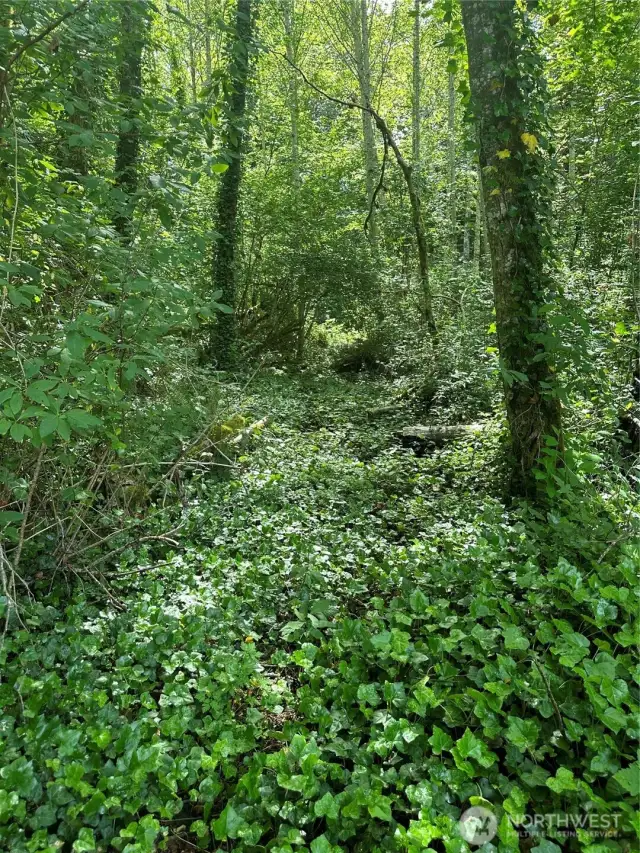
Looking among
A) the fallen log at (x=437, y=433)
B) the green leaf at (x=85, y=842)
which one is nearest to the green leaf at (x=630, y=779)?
the green leaf at (x=85, y=842)

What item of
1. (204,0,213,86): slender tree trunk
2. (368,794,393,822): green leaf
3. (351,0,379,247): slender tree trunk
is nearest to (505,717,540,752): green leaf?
(368,794,393,822): green leaf

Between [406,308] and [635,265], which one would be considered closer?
[635,265]

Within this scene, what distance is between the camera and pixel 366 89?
13.4 m

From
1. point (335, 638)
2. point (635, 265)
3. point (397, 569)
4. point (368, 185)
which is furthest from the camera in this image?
point (368, 185)

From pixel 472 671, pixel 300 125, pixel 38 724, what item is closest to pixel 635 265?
pixel 472 671

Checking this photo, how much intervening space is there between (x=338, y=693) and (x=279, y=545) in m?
1.53

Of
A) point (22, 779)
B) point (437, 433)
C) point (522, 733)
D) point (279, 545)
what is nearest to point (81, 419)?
point (22, 779)

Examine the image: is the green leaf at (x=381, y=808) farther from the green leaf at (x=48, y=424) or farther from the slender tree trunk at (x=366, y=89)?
the slender tree trunk at (x=366, y=89)

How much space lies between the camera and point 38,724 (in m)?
2.18

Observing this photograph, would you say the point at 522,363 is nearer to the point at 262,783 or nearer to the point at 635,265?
the point at 635,265

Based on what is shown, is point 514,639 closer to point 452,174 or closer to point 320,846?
point 320,846

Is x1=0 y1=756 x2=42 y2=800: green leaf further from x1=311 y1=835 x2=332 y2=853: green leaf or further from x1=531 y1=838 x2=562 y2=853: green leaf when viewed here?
x1=531 y1=838 x2=562 y2=853: green leaf

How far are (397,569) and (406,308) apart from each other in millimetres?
8371

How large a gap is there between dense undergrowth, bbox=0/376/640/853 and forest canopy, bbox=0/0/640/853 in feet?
0.04
